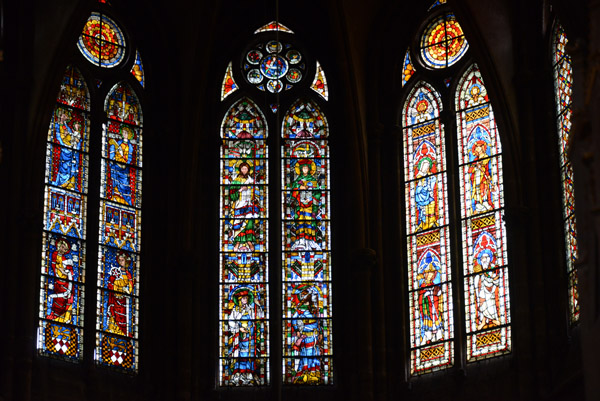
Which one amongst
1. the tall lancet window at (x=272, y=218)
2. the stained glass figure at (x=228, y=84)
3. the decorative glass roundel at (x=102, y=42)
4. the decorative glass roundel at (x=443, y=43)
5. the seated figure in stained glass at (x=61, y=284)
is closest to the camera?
the seated figure in stained glass at (x=61, y=284)

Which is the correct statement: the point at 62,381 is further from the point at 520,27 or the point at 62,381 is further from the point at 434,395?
the point at 520,27

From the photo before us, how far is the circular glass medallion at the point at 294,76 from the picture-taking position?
23.4 meters

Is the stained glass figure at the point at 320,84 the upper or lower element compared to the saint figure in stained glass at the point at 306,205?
upper

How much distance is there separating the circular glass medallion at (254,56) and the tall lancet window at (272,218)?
0.02 meters

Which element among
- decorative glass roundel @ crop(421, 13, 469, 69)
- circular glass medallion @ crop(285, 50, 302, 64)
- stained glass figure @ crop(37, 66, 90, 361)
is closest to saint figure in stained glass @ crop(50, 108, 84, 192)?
stained glass figure @ crop(37, 66, 90, 361)

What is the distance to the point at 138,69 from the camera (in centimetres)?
2291

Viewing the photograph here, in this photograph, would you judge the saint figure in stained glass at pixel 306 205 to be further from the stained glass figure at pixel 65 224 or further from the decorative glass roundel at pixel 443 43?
the stained glass figure at pixel 65 224

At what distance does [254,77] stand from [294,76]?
1.97 feet

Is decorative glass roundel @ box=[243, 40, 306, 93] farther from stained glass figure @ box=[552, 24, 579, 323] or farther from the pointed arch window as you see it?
stained glass figure @ box=[552, 24, 579, 323]

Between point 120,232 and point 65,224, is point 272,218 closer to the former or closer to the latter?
point 120,232

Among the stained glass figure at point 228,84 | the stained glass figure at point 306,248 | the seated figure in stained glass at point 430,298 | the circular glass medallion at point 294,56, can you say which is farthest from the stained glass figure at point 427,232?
A: the stained glass figure at point 228,84

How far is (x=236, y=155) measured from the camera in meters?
22.9

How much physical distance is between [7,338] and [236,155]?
16.2ft

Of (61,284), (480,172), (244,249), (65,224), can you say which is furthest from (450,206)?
(61,284)
